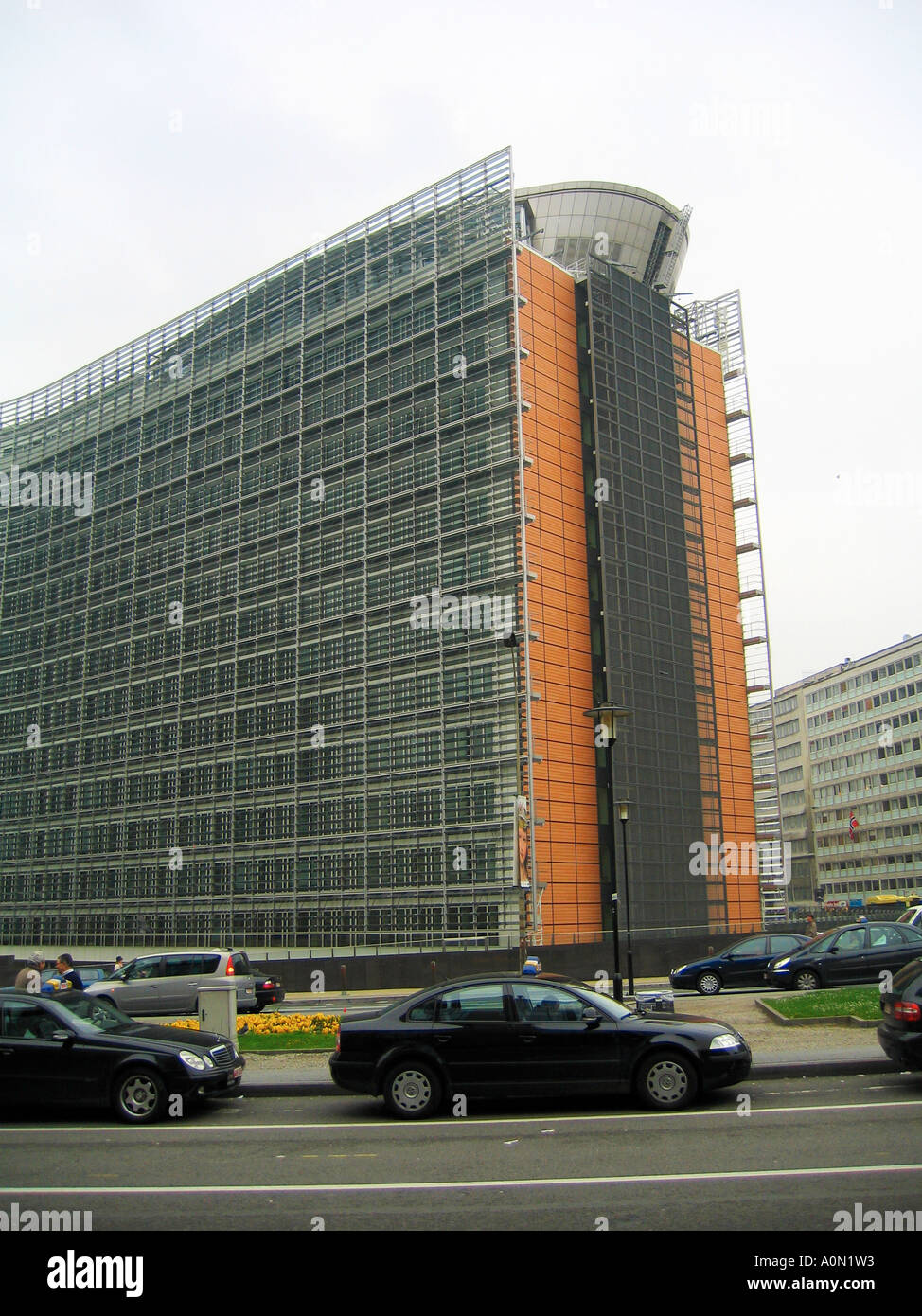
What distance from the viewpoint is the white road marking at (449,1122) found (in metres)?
10.1

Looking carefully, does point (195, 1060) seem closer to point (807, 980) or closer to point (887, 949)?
point (807, 980)

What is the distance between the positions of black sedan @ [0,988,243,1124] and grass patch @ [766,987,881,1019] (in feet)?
31.1

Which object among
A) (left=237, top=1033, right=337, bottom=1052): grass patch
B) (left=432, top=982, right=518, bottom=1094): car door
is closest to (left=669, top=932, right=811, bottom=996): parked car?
(left=237, top=1033, right=337, bottom=1052): grass patch

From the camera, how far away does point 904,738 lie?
287ft

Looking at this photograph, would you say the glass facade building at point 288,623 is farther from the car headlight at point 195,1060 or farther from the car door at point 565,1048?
the car door at point 565,1048

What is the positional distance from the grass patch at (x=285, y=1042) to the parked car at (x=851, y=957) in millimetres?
10086

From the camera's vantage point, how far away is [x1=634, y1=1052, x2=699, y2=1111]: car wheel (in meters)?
10.4

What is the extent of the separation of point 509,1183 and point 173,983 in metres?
16.8

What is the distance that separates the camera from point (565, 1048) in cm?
1046

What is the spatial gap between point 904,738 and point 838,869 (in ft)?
59.7

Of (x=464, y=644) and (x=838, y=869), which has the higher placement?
(x=464, y=644)

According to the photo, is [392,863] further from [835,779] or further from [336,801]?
[835,779]
